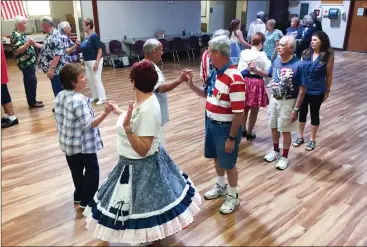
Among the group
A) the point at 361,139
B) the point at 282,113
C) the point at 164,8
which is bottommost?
the point at 361,139

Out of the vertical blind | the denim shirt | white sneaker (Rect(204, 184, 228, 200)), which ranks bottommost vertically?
white sneaker (Rect(204, 184, 228, 200))

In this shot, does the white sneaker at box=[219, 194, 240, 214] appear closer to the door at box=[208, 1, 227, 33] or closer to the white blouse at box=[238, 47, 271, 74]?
the white blouse at box=[238, 47, 271, 74]

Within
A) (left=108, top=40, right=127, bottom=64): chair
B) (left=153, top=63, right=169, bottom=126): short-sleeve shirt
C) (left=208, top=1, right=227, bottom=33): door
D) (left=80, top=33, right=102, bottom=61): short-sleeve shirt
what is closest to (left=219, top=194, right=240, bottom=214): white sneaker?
(left=153, top=63, right=169, bottom=126): short-sleeve shirt

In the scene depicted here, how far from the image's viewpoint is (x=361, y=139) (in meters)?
4.01

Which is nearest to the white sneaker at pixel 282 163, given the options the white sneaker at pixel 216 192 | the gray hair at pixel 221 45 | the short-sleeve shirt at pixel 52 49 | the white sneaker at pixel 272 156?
the white sneaker at pixel 272 156

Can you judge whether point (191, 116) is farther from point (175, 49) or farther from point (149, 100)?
point (175, 49)

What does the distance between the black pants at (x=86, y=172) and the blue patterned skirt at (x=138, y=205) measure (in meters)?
0.48

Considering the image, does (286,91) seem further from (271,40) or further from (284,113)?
(271,40)

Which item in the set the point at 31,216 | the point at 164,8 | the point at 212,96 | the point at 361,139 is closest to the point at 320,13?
the point at 164,8

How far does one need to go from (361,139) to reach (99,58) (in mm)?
3806

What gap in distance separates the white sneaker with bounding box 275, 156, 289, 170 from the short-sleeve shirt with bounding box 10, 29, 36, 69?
12.0 feet

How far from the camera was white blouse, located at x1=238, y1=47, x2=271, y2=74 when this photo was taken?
128 inches

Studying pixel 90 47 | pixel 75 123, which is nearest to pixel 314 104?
pixel 75 123

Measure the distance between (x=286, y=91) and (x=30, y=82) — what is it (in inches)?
148
